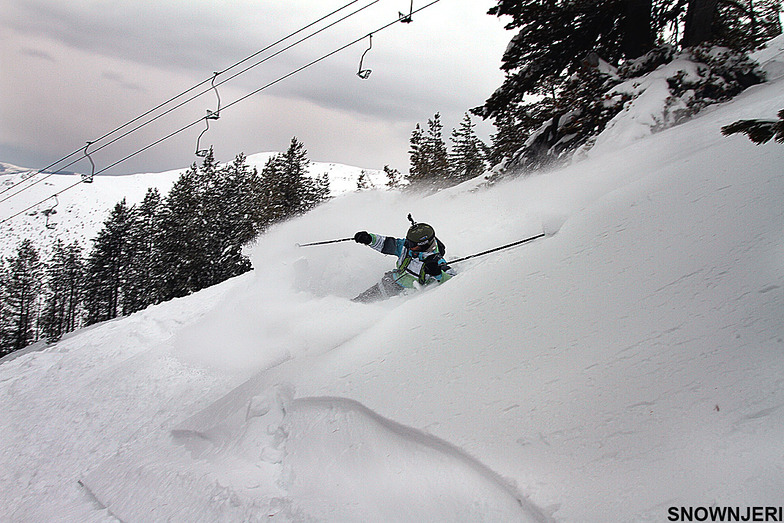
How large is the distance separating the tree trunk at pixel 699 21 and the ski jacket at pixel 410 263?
8.50 metres

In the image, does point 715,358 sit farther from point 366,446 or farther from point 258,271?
point 258,271

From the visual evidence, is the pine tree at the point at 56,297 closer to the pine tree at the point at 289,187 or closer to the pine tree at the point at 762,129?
the pine tree at the point at 289,187

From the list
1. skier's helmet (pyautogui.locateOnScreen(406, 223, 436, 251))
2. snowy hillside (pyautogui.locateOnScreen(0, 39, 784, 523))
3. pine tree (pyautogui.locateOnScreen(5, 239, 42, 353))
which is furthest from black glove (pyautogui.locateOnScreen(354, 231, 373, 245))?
pine tree (pyautogui.locateOnScreen(5, 239, 42, 353))

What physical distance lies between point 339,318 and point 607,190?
4697 mm

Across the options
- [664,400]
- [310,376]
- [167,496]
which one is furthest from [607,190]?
[167,496]

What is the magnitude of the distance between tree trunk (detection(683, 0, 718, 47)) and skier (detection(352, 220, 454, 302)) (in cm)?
841

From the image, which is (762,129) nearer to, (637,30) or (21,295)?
(637,30)

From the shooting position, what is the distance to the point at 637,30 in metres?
11.2

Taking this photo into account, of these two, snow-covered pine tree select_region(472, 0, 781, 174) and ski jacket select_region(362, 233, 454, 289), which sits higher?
snow-covered pine tree select_region(472, 0, 781, 174)

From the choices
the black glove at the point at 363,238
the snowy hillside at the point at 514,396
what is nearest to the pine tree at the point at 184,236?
the black glove at the point at 363,238

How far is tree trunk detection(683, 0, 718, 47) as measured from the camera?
966 cm

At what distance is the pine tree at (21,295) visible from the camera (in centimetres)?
4878

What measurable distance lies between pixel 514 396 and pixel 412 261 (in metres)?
4.52

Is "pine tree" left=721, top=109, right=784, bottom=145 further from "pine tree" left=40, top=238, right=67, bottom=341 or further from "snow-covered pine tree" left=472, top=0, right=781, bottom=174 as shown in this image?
"pine tree" left=40, top=238, right=67, bottom=341
